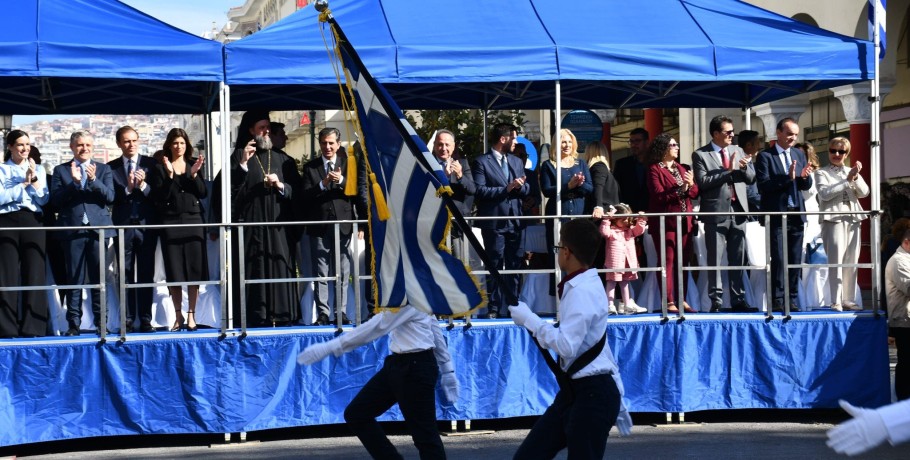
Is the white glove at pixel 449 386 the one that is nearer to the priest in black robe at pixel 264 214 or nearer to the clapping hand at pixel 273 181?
the priest in black robe at pixel 264 214

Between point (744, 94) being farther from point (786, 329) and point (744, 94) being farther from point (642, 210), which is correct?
point (786, 329)

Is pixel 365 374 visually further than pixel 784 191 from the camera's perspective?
No

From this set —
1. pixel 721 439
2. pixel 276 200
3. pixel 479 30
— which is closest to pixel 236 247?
pixel 276 200

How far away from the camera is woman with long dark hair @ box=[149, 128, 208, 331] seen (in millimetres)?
10406

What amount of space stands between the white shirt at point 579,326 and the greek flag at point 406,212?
0.77 m

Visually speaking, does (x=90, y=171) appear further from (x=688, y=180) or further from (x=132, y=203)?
(x=688, y=180)

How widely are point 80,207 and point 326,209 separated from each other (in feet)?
6.72

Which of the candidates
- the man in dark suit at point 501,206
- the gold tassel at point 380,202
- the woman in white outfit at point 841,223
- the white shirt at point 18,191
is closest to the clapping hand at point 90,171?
the white shirt at point 18,191

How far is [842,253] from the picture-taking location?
11.3 metres

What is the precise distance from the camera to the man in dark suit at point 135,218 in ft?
34.2

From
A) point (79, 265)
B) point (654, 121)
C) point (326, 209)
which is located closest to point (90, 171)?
point (79, 265)

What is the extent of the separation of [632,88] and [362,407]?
666 centimetres

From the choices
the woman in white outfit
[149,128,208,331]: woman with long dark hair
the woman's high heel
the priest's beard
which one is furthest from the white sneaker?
the woman's high heel

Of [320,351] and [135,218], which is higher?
[135,218]
